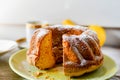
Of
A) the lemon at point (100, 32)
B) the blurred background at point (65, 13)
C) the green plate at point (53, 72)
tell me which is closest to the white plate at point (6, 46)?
the green plate at point (53, 72)

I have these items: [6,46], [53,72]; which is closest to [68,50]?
[53,72]

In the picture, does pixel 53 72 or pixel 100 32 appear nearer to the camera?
pixel 53 72

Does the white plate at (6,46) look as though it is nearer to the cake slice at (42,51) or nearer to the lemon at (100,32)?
the cake slice at (42,51)

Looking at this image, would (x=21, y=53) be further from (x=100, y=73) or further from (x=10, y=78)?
(x=100, y=73)

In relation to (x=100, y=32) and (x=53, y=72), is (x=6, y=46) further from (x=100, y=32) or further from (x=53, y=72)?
(x=100, y=32)

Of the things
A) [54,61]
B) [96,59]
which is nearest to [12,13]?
[54,61]

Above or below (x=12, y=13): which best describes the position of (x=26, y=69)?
below
